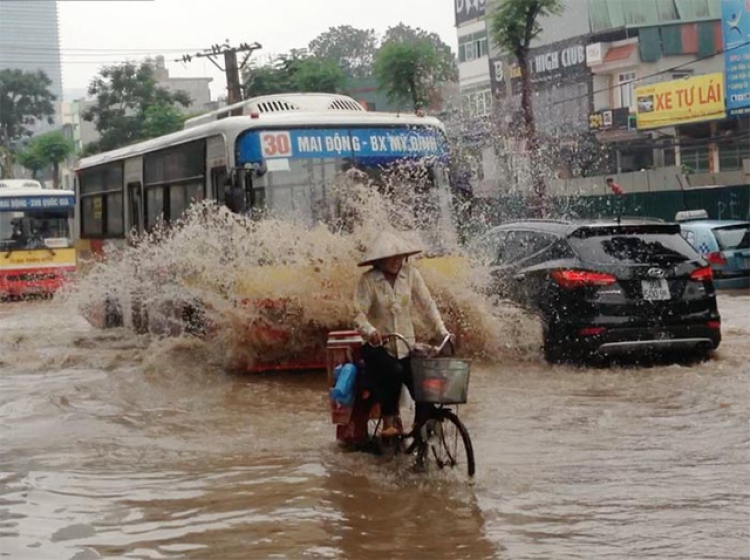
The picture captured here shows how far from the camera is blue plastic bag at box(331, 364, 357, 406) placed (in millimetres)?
8117

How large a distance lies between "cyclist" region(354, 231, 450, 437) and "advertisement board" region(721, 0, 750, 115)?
87.0 feet

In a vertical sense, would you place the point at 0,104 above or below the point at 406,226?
above

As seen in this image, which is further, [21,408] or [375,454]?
[21,408]

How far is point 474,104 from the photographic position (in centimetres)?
5269

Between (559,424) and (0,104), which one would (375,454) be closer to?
(559,424)

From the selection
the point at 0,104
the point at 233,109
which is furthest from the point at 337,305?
the point at 0,104

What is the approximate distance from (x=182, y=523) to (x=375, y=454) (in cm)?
186

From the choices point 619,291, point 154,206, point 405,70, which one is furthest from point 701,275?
point 405,70

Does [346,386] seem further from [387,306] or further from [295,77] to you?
[295,77]

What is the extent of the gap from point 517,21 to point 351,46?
57.9 feet

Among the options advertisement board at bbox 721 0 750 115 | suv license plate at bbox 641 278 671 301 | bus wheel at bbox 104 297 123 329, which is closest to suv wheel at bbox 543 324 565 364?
suv license plate at bbox 641 278 671 301

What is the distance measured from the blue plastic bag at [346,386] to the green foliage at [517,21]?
23.4 meters

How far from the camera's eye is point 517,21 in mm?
30969

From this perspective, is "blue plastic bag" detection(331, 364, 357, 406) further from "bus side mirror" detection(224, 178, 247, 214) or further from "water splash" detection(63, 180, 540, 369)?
"bus side mirror" detection(224, 178, 247, 214)
